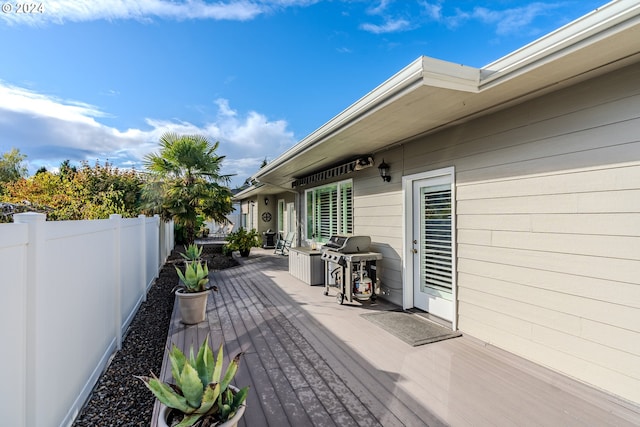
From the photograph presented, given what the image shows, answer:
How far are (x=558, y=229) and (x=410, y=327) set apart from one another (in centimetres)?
197

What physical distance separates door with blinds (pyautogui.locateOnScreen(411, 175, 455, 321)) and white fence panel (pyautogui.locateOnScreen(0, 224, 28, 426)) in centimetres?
377

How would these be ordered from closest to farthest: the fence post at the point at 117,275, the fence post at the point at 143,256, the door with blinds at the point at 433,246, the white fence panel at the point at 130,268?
the fence post at the point at 117,275, the white fence panel at the point at 130,268, the door with blinds at the point at 433,246, the fence post at the point at 143,256

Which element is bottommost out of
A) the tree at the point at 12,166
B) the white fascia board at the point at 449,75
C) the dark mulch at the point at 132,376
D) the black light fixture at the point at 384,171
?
the dark mulch at the point at 132,376

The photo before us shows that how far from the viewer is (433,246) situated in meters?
4.18

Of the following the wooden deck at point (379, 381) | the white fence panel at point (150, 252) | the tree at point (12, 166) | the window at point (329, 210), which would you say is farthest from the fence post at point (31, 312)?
the tree at point (12, 166)

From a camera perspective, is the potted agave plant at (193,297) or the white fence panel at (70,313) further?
the potted agave plant at (193,297)

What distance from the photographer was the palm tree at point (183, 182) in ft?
24.6

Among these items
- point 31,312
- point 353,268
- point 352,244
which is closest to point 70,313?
point 31,312

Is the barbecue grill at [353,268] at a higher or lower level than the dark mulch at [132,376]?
higher

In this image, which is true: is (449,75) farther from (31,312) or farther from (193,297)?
(193,297)

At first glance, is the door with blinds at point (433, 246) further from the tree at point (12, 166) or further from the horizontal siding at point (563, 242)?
the tree at point (12, 166)

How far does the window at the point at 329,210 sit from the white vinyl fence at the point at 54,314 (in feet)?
13.8

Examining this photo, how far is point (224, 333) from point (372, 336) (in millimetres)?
1788

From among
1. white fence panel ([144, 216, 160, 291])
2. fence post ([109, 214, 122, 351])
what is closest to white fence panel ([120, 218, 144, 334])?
fence post ([109, 214, 122, 351])
